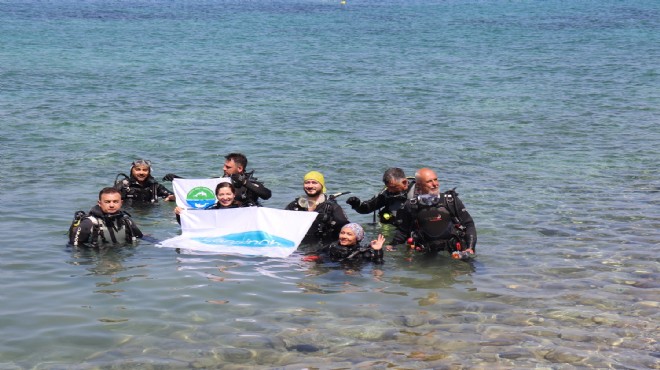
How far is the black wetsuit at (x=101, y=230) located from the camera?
12.1 meters

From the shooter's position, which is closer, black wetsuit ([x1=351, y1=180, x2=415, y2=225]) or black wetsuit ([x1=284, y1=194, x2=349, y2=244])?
black wetsuit ([x1=284, y1=194, x2=349, y2=244])

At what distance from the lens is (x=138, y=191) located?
50.8 ft

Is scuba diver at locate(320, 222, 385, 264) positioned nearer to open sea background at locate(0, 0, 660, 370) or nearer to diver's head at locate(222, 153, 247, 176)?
open sea background at locate(0, 0, 660, 370)

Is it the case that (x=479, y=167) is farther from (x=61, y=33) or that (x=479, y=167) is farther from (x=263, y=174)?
(x=61, y=33)

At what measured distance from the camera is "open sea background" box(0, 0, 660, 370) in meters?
9.38

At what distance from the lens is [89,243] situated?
484 inches

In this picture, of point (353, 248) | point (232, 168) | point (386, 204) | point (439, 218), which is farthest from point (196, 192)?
point (439, 218)

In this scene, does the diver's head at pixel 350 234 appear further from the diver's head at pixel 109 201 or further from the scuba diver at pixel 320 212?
the diver's head at pixel 109 201

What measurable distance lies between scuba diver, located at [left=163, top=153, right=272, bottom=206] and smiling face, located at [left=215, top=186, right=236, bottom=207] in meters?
1.00

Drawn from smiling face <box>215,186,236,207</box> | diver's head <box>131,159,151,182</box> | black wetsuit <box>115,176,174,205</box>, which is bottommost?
black wetsuit <box>115,176,174,205</box>

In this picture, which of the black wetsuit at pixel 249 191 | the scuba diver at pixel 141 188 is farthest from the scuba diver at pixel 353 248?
the scuba diver at pixel 141 188

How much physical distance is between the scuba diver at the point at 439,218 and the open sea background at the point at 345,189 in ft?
1.15

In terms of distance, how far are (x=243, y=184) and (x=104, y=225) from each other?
2580 mm

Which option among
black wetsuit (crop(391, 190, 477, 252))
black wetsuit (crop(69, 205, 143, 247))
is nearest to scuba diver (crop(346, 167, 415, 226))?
black wetsuit (crop(391, 190, 477, 252))
